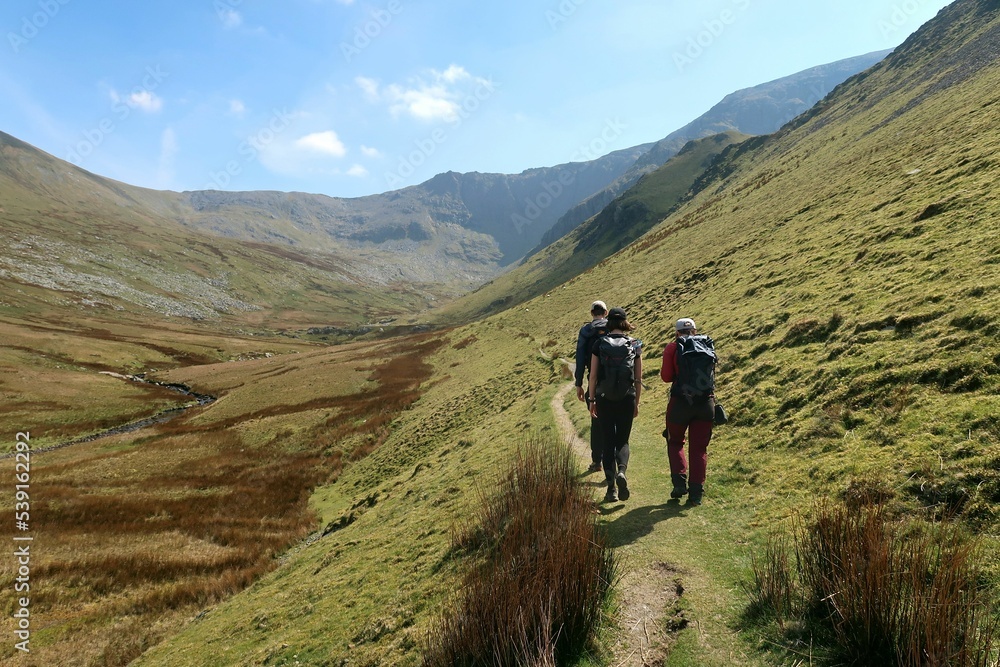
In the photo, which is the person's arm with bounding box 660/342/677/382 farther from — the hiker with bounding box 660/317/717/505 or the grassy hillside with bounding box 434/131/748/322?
the grassy hillside with bounding box 434/131/748/322

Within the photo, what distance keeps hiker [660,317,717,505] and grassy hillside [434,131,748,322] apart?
115 m

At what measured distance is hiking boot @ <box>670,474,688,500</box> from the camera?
900cm

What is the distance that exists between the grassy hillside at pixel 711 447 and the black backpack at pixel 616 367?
2453 millimetres

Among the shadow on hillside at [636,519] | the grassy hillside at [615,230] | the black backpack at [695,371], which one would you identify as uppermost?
the grassy hillside at [615,230]

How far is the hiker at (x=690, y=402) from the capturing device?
8.49 metres

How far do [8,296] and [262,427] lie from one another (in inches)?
6255

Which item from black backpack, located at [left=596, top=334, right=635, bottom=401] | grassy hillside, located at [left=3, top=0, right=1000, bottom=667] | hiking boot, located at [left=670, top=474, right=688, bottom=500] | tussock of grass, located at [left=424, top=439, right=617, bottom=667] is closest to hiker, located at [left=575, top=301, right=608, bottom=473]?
black backpack, located at [left=596, top=334, right=635, bottom=401]

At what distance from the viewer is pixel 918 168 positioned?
92.0ft

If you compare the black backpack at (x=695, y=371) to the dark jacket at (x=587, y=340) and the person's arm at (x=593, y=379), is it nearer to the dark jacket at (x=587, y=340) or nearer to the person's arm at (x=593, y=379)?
the person's arm at (x=593, y=379)

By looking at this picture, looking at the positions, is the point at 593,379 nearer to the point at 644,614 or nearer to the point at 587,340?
the point at 587,340

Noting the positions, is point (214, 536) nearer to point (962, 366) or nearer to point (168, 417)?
point (962, 366)

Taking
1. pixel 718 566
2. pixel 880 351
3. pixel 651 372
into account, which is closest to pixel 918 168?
pixel 651 372

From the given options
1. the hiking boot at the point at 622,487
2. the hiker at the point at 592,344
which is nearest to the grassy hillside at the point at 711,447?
the hiking boot at the point at 622,487

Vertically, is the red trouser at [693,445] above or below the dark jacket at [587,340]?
below
